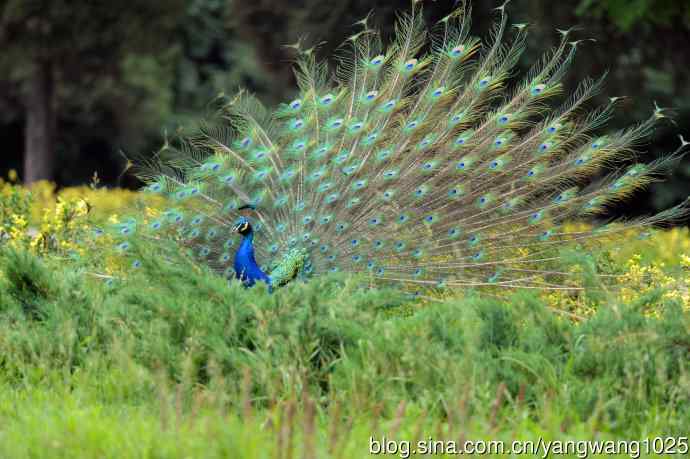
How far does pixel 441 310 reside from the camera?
5.72 meters

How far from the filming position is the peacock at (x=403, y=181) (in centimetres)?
749

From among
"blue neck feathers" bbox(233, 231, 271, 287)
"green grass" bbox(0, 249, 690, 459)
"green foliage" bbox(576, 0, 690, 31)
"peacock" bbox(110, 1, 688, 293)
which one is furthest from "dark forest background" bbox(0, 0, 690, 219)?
"green grass" bbox(0, 249, 690, 459)

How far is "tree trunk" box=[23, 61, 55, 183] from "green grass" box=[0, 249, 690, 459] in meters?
18.4

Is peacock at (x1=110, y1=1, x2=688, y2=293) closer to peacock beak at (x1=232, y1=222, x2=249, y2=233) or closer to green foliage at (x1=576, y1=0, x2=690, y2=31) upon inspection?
peacock beak at (x1=232, y1=222, x2=249, y2=233)

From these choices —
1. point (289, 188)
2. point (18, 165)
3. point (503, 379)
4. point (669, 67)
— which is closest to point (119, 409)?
point (503, 379)

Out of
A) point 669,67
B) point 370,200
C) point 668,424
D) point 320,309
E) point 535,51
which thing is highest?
point 535,51

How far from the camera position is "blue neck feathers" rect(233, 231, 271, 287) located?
23.9 ft

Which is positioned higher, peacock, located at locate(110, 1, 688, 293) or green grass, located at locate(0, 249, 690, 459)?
peacock, located at locate(110, 1, 688, 293)

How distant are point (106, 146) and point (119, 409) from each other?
93.6 feet

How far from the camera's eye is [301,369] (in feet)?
16.0

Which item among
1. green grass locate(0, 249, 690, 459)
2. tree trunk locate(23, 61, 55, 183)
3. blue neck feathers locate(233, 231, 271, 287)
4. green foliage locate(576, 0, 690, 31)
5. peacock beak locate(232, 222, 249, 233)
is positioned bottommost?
green grass locate(0, 249, 690, 459)

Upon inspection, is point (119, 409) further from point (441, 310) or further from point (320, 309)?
point (441, 310)

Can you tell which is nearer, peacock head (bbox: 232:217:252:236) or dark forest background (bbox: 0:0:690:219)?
peacock head (bbox: 232:217:252:236)

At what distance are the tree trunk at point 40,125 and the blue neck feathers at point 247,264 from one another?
17.4m
